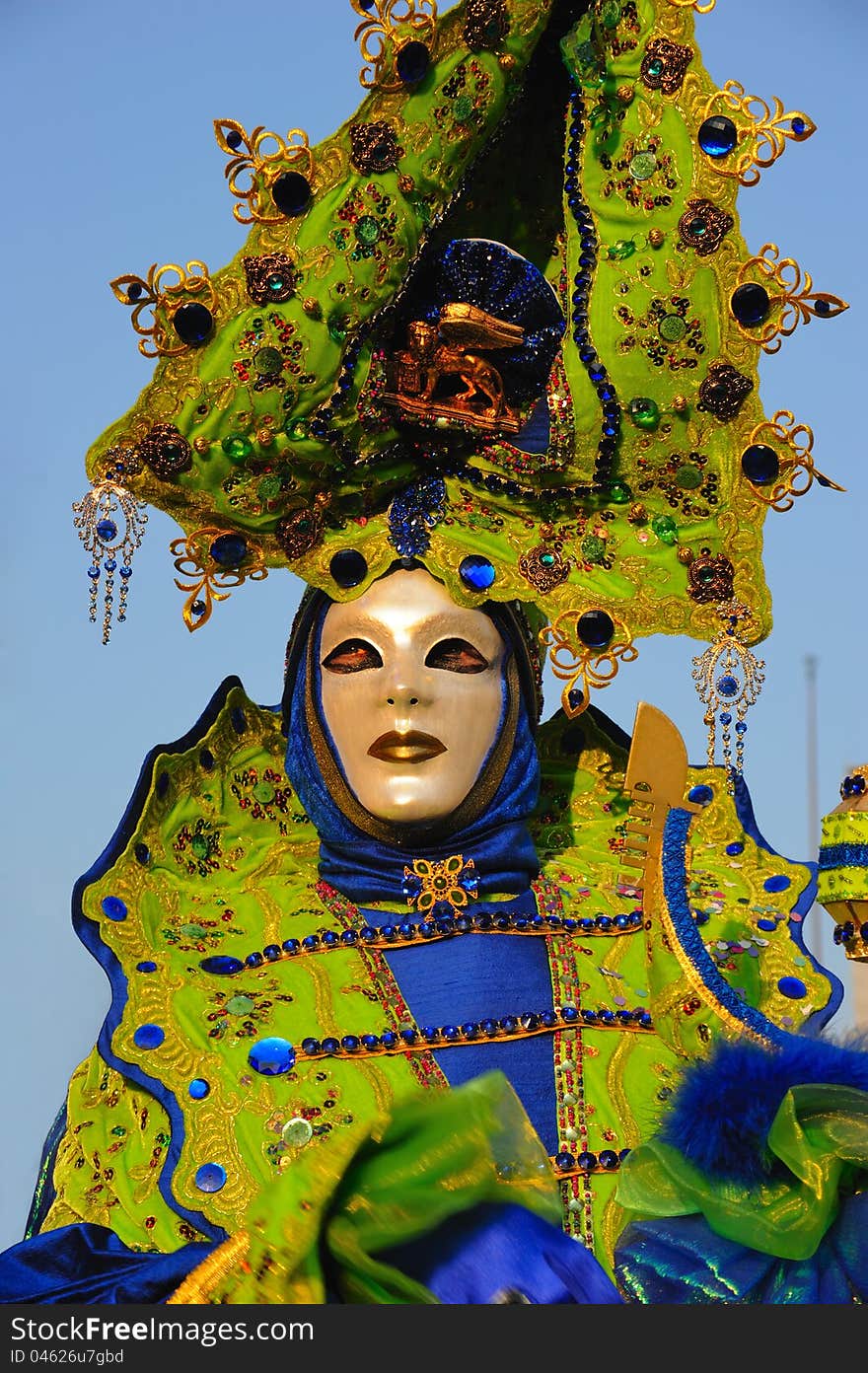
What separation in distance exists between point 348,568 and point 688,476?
2.74ft

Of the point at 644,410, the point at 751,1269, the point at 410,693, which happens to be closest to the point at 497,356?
the point at 644,410

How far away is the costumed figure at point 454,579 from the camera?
5.05 metres

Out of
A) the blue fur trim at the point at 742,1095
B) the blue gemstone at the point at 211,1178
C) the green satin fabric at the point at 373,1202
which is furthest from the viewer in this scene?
the blue gemstone at the point at 211,1178

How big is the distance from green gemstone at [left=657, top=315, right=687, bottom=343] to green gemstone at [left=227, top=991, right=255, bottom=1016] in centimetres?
181

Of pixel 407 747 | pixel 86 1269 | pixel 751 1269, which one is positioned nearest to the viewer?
pixel 751 1269

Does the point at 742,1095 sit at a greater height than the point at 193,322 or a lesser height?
lesser

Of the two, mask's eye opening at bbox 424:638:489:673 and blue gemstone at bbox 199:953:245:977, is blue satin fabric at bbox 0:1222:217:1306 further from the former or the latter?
mask's eye opening at bbox 424:638:489:673

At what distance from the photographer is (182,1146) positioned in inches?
192

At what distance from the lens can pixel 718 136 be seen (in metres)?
5.39

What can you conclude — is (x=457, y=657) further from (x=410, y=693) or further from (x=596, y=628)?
(x=596, y=628)

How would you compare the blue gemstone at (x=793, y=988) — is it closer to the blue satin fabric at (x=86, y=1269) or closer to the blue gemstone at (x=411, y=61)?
the blue satin fabric at (x=86, y=1269)

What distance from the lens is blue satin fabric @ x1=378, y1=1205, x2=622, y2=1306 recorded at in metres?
3.98

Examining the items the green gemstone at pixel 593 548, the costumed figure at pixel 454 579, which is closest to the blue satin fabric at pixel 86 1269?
the costumed figure at pixel 454 579

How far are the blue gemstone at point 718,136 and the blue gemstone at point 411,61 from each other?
0.68m
